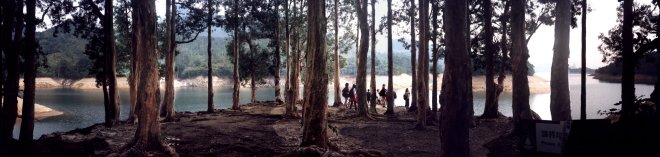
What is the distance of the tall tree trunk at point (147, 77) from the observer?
1058 centimetres

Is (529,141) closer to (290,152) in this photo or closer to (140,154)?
(290,152)

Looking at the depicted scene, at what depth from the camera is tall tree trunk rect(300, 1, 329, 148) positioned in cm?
1052

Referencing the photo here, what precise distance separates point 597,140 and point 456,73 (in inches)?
110

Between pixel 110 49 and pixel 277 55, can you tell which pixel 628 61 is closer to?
pixel 110 49

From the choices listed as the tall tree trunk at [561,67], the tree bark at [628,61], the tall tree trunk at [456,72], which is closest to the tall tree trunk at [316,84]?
the tall tree trunk at [456,72]

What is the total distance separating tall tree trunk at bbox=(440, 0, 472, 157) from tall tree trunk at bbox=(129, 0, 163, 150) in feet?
24.0

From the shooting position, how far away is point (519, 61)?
1462 centimetres

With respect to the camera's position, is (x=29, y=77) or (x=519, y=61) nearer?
(x=519, y=61)

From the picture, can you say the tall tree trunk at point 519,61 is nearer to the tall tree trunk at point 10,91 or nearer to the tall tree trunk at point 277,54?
the tall tree trunk at point 277,54

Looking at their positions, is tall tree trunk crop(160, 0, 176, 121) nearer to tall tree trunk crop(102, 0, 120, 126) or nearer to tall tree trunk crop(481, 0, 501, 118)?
tall tree trunk crop(102, 0, 120, 126)

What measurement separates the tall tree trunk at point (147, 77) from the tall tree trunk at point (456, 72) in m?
7.30

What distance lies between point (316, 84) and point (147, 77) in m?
4.32

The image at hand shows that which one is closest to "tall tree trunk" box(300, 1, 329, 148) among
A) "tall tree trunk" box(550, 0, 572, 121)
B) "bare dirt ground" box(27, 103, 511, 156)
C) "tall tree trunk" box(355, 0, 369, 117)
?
"bare dirt ground" box(27, 103, 511, 156)

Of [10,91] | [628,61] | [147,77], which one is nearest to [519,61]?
[628,61]
